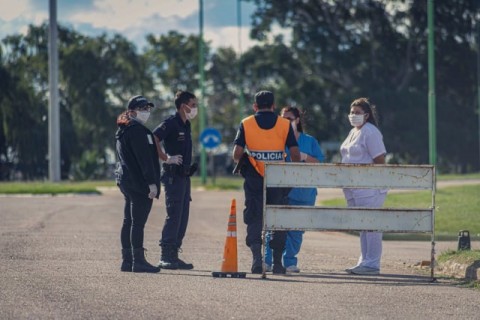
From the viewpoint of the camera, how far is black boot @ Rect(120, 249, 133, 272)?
12.5 m

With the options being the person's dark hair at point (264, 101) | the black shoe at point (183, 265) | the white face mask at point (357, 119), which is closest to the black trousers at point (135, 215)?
the black shoe at point (183, 265)

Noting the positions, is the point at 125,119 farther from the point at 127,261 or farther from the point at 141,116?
the point at 127,261

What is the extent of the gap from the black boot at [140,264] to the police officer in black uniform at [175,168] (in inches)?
19.1

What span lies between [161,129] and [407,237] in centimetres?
793

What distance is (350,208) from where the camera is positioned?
1222 centimetres

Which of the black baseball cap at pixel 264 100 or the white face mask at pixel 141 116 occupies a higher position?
the black baseball cap at pixel 264 100

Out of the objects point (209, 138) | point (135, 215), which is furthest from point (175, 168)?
point (209, 138)

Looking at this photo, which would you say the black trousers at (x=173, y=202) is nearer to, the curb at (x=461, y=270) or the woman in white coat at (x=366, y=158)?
the woman in white coat at (x=366, y=158)

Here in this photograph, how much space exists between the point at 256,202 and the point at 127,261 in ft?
4.71

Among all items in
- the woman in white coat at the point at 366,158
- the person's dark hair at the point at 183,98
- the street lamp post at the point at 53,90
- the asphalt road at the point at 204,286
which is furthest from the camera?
the street lamp post at the point at 53,90

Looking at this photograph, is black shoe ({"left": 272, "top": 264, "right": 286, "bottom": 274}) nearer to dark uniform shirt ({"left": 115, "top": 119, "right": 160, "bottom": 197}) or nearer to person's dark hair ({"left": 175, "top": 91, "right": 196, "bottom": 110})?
dark uniform shirt ({"left": 115, "top": 119, "right": 160, "bottom": 197})

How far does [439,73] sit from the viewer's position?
6500 cm

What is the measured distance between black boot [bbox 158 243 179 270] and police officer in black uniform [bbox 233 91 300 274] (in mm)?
874

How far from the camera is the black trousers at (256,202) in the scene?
12.5 metres
